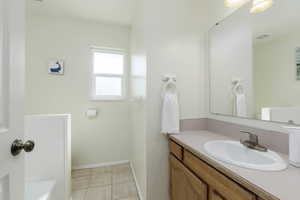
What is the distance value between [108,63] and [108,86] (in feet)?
1.38

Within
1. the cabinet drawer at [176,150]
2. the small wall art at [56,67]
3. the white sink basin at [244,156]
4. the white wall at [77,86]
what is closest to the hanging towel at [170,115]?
the cabinet drawer at [176,150]

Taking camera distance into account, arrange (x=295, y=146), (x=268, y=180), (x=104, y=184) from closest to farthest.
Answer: (x=268, y=180), (x=295, y=146), (x=104, y=184)

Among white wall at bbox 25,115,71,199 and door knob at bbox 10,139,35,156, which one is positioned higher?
door knob at bbox 10,139,35,156

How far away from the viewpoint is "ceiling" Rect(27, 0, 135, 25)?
191 cm

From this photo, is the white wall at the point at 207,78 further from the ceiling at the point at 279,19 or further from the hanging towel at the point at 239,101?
the ceiling at the point at 279,19

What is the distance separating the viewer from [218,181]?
73cm

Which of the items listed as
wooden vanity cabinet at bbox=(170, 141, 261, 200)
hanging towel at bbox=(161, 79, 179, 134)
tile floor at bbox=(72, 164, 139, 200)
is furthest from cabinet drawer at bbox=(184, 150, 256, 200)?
tile floor at bbox=(72, 164, 139, 200)

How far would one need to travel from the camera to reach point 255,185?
0.54m

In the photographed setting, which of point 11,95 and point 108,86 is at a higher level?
point 108,86

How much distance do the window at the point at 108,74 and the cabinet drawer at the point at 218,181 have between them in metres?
1.85

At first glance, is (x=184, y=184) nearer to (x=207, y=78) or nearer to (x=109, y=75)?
(x=207, y=78)

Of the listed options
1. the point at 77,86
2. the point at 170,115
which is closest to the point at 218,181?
the point at 170,115

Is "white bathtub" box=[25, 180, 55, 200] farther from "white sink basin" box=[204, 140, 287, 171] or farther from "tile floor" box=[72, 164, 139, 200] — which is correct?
"white sink basin" box=[204, 140, 287, 171]

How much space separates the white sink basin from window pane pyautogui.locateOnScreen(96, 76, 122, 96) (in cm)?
190
